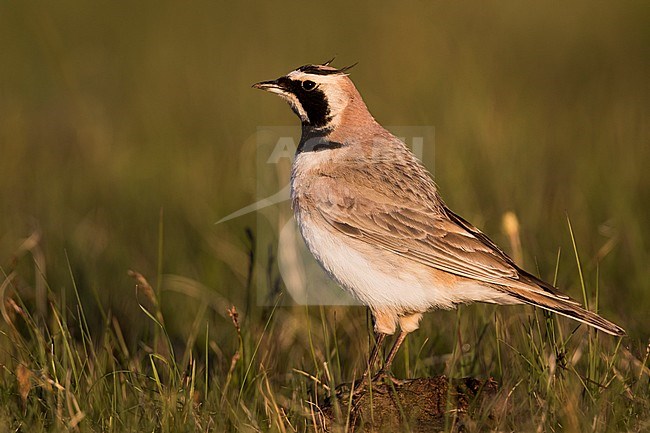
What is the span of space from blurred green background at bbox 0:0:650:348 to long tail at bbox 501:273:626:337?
3.83 feet

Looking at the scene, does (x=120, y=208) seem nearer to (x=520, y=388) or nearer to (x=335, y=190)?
(x=335, y=190)

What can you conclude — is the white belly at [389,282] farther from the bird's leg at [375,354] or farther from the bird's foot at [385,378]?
the bird's foot at [385,378]

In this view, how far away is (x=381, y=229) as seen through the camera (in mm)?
5500

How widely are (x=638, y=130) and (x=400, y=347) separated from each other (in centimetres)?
483

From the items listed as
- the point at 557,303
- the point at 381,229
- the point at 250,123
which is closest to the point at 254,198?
the point at 250,123

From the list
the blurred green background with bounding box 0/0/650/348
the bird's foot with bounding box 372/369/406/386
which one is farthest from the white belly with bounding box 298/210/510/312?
the blurred green background with bounding box 0/0/650/348

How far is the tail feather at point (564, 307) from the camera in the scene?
4867 millimetres

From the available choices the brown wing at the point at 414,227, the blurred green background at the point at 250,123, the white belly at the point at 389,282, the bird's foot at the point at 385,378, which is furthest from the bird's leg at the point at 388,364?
the blurred green background at the point at 250,123

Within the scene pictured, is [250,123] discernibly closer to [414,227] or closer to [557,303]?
[414,227]

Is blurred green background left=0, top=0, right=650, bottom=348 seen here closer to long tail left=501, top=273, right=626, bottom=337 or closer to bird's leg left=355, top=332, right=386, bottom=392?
bird's leg left=355, top=332, right=386, bottom=392

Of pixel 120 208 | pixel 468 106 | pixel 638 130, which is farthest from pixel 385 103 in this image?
pixel 120 208

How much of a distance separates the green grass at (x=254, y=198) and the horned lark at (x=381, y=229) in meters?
0.25

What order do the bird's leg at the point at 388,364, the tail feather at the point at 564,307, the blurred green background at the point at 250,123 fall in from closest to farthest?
the tail feather at the point at 564,307, the bird's leg at the point at 388,364, the blurred green background at the point at 250,123

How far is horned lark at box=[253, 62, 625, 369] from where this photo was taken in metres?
5.32
